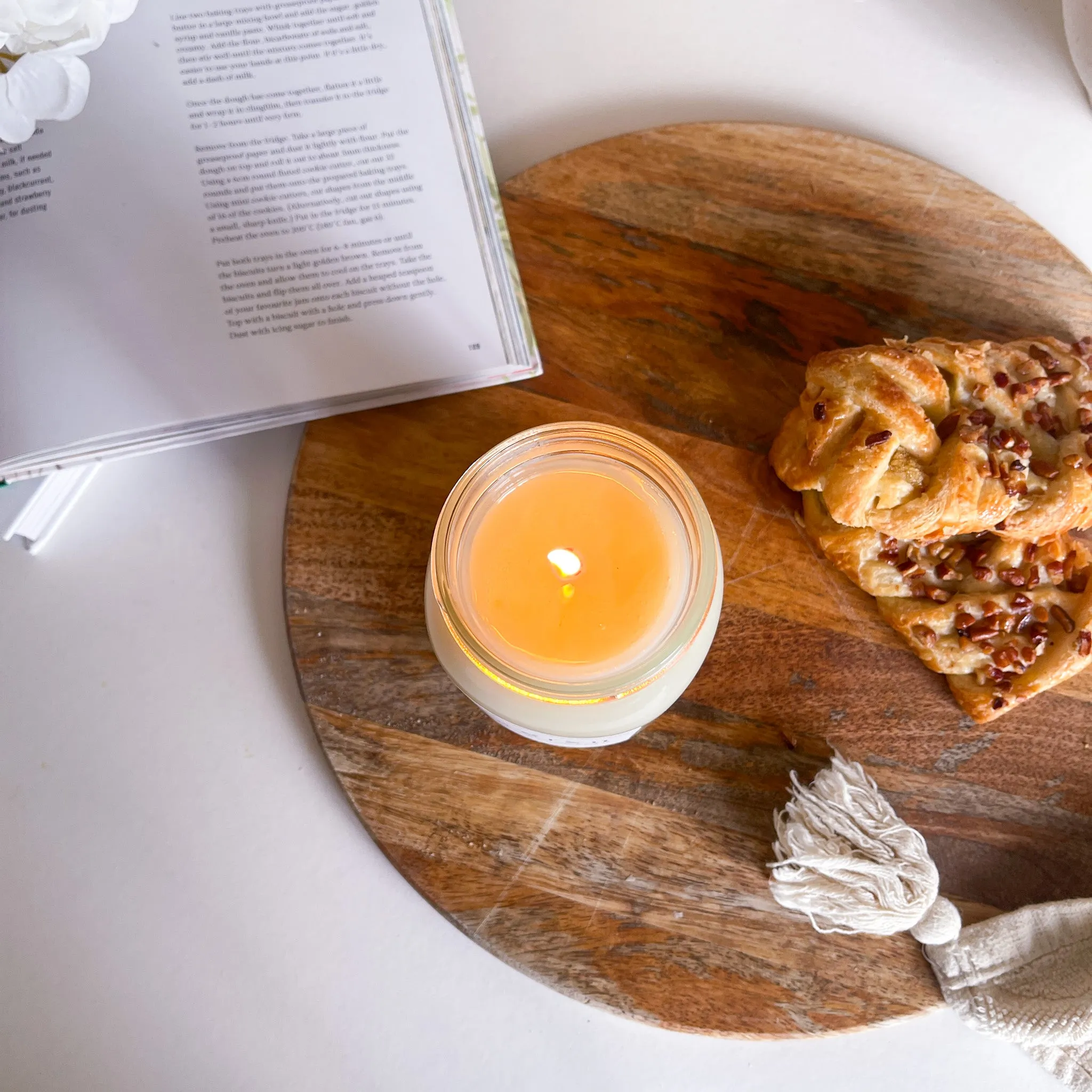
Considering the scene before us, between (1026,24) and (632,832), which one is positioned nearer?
(632,832)

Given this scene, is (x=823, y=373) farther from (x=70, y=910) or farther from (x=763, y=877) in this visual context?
(x=70, y=910)

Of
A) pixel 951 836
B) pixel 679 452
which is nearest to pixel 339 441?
pixel 679 452

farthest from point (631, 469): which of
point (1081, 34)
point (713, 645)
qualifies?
point (1081, 34)

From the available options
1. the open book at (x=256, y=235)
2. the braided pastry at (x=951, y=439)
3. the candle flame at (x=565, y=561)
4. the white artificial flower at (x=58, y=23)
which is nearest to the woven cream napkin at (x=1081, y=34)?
the braided pastry at (x=951, y=439)

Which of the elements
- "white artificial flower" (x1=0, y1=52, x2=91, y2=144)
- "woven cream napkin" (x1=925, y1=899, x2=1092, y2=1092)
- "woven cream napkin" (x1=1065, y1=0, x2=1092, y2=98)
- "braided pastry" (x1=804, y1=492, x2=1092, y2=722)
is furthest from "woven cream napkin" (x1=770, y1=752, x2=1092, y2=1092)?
"white artificial flower" (x1=0, y1=52, x2=91, y2=144)

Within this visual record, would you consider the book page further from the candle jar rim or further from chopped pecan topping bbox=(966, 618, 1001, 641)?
chopped pecan topping bbox=(966, 618, 1001, 641)

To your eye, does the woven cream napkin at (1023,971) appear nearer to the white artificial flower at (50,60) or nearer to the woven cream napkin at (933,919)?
the woven cream napkin at (933,919)

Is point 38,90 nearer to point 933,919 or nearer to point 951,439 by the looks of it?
point 951,439
